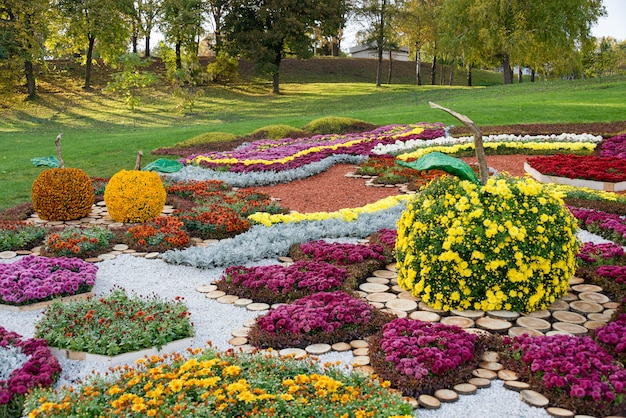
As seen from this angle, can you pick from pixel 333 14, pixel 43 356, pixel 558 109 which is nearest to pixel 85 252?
pixel 43 356

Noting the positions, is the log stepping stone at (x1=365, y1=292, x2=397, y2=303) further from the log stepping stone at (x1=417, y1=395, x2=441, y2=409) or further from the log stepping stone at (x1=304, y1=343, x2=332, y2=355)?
the log stepping stone at (x1=417, y1=395, x2=441, y2=409)

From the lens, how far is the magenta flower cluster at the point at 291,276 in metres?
5.63

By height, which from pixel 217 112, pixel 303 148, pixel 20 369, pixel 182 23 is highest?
pixel 182 23

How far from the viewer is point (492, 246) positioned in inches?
193

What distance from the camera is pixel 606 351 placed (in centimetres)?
415

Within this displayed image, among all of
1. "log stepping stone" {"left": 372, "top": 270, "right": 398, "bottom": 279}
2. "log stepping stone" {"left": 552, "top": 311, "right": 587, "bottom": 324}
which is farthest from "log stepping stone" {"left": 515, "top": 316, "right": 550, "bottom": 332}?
"log stepping stone" {"left": 372, "top": 270, "right": 398, "bottom": 279}

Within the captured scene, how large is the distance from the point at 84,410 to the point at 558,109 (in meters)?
20.1

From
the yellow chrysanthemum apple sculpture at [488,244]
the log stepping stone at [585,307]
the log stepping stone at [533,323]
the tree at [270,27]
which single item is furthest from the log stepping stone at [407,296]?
the tree at [270,27]

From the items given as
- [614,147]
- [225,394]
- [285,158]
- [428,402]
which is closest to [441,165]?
[428,402]

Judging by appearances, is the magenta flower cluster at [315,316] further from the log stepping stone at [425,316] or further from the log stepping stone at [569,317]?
the log stepping stone at [569,317]

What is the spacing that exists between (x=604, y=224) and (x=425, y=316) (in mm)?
3886

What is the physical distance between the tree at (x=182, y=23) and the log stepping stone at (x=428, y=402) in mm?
28122

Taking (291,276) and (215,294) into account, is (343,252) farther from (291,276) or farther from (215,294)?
(215,294)

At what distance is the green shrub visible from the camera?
18.8m
